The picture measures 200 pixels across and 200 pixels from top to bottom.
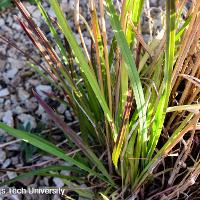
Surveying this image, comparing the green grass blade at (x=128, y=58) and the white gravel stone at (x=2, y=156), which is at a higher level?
the green grass blade at (x=128, y=58)

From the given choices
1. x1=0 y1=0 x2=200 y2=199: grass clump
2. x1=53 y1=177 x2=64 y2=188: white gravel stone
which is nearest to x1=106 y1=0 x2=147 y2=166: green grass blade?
x1=0 y1=0 x2=200 y2=199: grass clump


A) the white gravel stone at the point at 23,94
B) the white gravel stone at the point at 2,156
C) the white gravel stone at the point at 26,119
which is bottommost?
the white gravel stone at the point at 2,156

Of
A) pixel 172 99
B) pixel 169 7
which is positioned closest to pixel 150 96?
pixel 172 99

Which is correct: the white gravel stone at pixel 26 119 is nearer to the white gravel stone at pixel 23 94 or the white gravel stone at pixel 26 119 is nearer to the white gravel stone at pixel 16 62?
the white gravel stone at pixel 23 94

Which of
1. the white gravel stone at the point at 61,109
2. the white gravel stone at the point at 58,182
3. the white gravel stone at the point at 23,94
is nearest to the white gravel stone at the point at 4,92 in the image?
the white gravel stone at the point at 23,94

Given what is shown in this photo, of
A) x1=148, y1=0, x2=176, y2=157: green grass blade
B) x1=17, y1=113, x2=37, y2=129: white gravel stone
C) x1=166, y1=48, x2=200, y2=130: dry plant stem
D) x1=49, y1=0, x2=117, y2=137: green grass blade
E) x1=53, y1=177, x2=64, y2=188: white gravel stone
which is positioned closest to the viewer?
x1=148, y1=0, x2=176, y2=157: green grass blade

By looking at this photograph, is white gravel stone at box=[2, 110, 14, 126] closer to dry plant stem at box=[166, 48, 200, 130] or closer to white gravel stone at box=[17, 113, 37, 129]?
white gravel stone at box=[17, 113, 37, 129]

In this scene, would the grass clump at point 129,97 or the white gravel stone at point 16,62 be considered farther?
the white gravel stone at point 16,62
